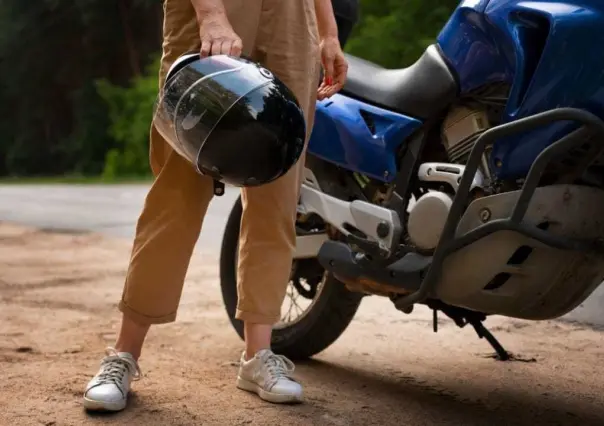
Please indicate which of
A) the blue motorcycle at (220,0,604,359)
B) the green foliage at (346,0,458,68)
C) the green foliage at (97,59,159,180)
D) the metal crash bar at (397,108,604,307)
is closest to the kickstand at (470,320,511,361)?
the blue motorcycle at (220,0,604,359)

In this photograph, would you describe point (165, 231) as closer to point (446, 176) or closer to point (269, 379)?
point (269, 379)

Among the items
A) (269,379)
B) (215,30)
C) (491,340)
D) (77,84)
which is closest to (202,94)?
(215,30)

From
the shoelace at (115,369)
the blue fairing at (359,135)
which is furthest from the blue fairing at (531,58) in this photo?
the shoelace at (115,369)

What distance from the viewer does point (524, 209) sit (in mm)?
1864

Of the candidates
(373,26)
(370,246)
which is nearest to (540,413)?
(370,246)

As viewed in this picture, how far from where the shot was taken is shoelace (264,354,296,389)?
7.38ft

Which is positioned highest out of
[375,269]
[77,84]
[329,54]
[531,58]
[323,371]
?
[531,58]

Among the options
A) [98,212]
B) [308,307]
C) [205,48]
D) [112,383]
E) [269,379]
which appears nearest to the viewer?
[205,48]

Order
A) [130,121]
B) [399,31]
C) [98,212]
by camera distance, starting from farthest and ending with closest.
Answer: [130,121]
[399,31]
[98,212]

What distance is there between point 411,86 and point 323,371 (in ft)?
2.87

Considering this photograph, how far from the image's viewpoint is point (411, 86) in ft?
7.74

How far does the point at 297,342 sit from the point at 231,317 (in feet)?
0.88

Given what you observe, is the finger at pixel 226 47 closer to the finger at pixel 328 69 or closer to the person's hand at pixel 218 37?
the person's hand at pixel 218 37

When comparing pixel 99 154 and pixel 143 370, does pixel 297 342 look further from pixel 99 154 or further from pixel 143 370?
pixel 99 154
